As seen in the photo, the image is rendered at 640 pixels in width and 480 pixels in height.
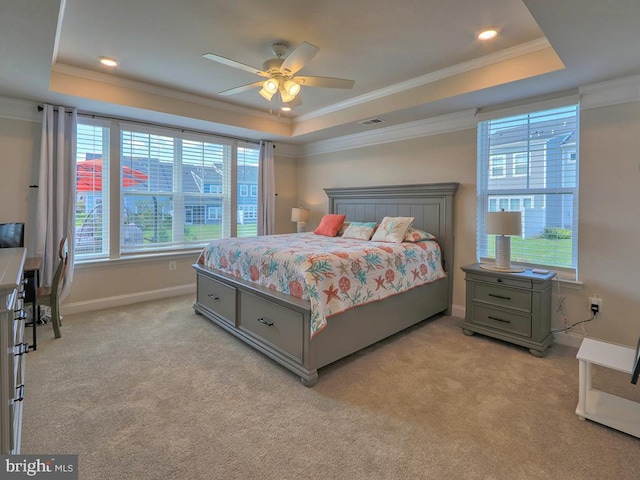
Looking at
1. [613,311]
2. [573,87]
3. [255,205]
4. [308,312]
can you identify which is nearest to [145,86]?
[255,205]

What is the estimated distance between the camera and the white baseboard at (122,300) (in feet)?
12.7

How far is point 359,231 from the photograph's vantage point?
13.5ft

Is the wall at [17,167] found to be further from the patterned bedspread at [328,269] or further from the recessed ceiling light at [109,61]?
the patterned bedspread at [328,269]

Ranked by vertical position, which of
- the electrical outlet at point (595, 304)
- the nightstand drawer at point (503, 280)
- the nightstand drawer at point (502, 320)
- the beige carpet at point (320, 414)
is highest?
the nightstand drawer at point (503, 280)

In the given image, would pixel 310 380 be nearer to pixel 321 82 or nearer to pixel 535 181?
pixel 321 82

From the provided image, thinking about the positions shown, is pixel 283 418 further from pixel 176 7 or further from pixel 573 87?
pixel 573 87

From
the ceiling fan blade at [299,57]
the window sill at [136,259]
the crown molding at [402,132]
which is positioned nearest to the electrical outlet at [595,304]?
the crown molding at [402,132]

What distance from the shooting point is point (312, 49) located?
2.20 metres

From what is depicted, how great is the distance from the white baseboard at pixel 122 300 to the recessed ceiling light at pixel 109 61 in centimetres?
268

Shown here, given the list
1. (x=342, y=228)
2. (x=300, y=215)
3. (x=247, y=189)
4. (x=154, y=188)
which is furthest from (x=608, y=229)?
(x=154, y=188)

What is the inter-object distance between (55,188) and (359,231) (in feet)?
11.5

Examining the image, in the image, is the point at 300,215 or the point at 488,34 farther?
the point at 300,215

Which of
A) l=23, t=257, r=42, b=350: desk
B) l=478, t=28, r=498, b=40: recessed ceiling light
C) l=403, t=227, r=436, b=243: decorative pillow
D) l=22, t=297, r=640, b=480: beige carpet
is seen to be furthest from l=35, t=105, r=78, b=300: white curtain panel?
l=478, t=28, r=498, b=40: recessed ceiling light

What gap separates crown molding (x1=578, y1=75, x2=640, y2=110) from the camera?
2689mm
